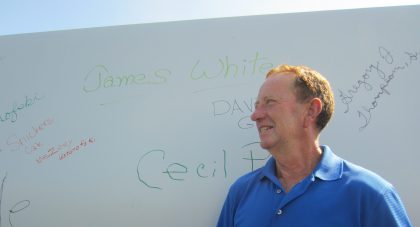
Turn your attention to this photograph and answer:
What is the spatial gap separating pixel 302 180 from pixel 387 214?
215 mm

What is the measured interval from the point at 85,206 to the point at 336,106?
100 centimetres

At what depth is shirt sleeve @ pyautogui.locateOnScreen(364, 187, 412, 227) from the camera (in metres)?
0.78

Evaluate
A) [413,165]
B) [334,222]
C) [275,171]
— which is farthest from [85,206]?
[413,165]

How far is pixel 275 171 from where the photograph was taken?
39.6 inches

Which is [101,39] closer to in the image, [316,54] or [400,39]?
[316,54]

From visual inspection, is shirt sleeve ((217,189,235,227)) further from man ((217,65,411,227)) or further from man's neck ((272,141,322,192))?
man's neck ((272,141,322,192))

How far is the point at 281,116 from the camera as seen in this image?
0.97m
